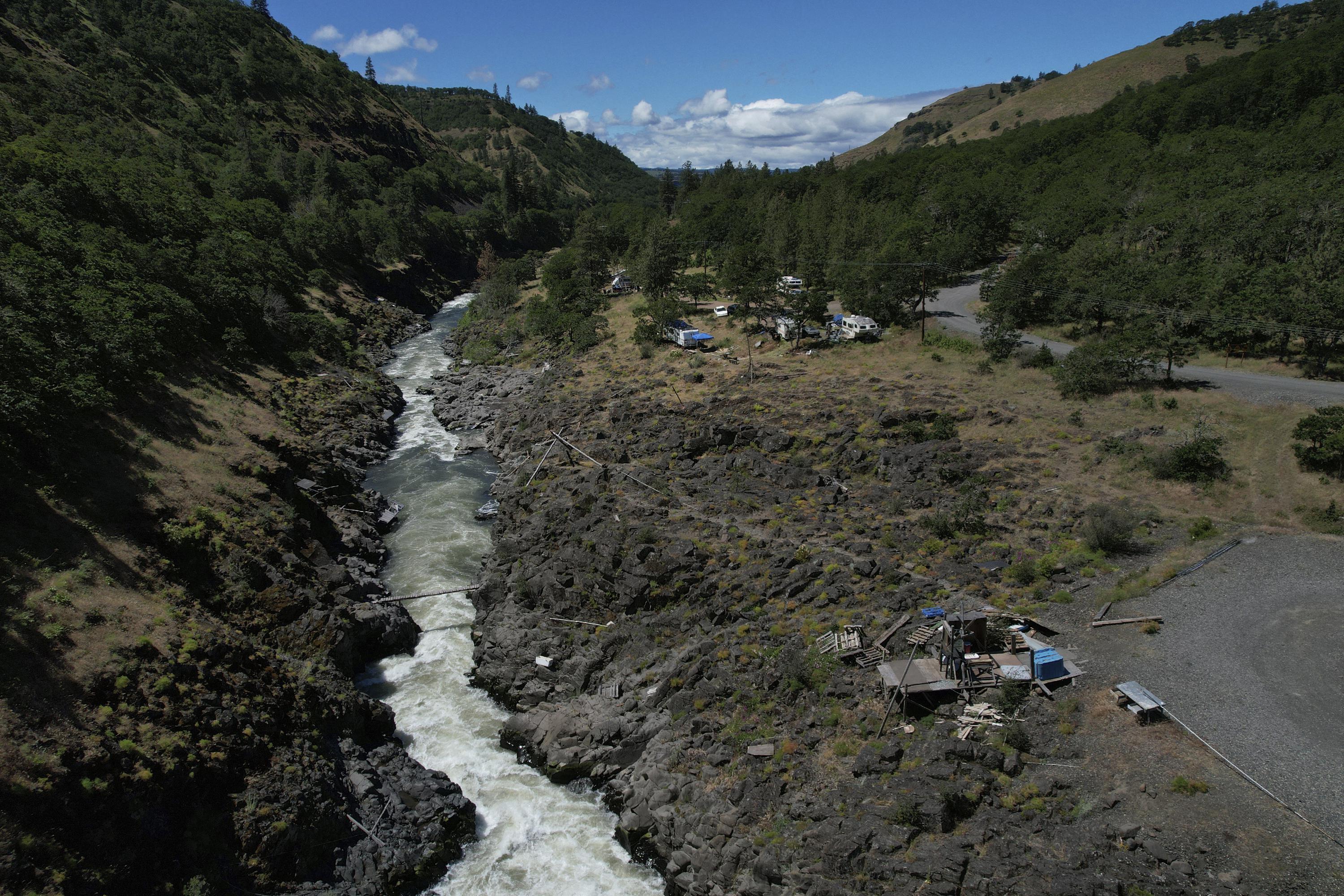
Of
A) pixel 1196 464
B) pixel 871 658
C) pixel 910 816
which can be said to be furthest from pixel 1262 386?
pixel 910 816

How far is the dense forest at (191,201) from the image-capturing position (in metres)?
30.0

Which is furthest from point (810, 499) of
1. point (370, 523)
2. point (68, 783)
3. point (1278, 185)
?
point (1278, 185)

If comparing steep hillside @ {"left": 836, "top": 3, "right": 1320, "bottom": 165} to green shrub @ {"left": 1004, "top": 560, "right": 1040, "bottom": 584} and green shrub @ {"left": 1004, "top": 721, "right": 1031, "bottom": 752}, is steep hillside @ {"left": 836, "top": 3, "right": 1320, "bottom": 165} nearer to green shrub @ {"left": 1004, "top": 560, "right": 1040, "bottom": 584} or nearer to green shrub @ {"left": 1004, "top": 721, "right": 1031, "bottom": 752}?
green shrub @ {"left": 1004, "top": 560, "right": 1040, "bottom": 584}

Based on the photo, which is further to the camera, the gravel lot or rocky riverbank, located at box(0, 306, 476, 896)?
rocky riverbank, located at box(0, 306, 476, 896)

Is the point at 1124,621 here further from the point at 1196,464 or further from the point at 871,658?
the point at 1196,464

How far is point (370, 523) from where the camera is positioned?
34062mm

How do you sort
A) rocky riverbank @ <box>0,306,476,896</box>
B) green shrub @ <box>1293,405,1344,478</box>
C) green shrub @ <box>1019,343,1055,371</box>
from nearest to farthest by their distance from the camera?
1. rocky riverbank @ <box>0,306,476,896</box>
2. green shrub @ <box>1293,405,1344,478</box>
3. green shrub @ <box>1019,343,1055,371</box>

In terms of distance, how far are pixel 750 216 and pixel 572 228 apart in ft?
197

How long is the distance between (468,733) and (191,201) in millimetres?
58525

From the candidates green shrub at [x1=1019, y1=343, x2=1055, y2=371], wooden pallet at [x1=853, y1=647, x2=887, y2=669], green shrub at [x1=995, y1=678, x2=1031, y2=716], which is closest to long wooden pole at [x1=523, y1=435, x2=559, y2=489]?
wooden pallet at [x1=853, y1=647, x2=887, y2=669]

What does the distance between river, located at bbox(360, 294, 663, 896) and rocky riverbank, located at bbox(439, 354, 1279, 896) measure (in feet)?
3.08

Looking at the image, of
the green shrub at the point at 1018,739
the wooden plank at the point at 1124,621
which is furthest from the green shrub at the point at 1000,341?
the green shrub at the point at 1018,739

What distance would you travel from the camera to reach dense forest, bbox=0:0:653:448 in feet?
98.4

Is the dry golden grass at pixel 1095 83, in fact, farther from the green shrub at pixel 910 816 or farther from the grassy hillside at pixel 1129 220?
the green shrub at pixel 910 816
